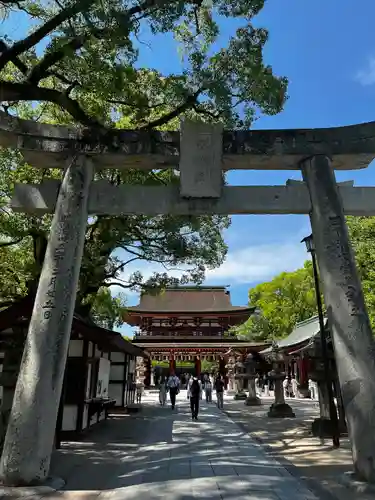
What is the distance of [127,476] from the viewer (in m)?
6.18

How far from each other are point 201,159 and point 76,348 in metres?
6.17

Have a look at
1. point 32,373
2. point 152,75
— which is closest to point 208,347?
point 152,75

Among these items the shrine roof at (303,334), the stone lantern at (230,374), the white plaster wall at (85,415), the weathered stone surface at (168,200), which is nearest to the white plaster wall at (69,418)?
the white plaster wall at (85,415)

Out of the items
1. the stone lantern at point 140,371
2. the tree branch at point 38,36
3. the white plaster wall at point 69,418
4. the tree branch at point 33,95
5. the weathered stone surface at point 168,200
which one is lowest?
the white plaster wall at point 69,418

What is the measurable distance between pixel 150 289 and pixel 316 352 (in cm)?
722

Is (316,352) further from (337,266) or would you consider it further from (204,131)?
(204,131)

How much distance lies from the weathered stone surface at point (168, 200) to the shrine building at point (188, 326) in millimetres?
21405

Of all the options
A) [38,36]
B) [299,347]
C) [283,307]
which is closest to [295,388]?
[299,347]

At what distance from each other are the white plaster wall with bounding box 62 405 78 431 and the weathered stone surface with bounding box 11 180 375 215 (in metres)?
5.49

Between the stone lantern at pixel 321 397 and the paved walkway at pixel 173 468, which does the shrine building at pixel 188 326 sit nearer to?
the stone lantern at pixel 321 397

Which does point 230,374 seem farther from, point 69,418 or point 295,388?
point 69,418

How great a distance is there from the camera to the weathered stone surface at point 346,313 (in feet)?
17.6

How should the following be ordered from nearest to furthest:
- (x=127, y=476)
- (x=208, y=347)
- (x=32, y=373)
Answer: (x=32, y=373) → (x=127, y=476) → (x=208, y=347)

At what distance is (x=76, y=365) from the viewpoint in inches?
412
